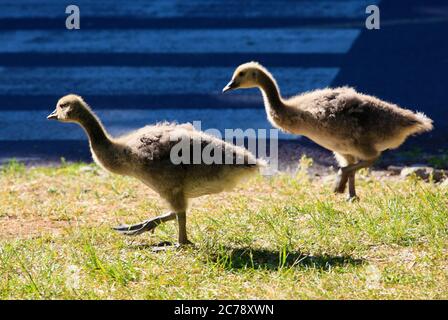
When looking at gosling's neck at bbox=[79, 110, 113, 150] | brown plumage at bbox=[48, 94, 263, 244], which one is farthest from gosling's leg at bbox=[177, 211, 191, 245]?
gosling's neck at bbox=[79, 110, 113, 150]

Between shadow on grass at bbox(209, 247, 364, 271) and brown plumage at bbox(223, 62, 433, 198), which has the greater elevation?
brown plumage at bbox(223, 62, 433, 198)

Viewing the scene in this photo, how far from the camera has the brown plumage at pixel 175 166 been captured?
6367 millimetres

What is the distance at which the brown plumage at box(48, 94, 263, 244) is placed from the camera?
6.37 metres

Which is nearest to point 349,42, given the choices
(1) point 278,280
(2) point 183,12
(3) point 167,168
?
(2) point 183,12

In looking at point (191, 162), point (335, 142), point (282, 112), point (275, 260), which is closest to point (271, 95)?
point (282, 112)

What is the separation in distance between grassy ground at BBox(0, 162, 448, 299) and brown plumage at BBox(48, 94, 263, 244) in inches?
10.8

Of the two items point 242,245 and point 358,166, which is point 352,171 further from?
point 242,245

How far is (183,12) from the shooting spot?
12.9 metres

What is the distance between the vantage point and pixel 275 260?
6.05 m

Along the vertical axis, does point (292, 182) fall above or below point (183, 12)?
below

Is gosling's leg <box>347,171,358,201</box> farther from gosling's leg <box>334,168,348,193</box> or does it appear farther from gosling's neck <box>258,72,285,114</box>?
gosling's neck <box>258,72,285,114</box>
